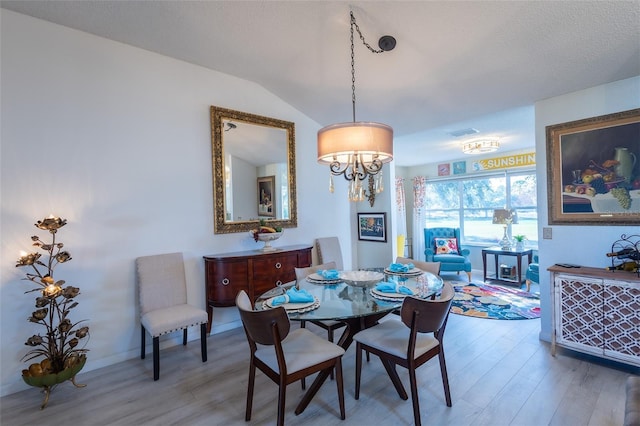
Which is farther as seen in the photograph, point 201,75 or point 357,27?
point 201,75

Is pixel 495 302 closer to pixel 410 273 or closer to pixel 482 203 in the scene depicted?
pixel 410 273

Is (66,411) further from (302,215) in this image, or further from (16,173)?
(302,215)

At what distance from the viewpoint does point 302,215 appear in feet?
13.8

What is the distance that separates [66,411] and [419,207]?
261 inches

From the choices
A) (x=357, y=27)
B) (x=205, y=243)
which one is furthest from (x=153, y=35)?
(x=205, y=243)

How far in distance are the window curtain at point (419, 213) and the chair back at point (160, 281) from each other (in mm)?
5485

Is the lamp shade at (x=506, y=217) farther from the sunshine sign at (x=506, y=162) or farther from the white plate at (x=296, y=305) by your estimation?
the white plate at (x=296, y=305)

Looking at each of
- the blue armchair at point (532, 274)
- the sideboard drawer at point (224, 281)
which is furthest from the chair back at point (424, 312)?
the blue armchair at point (532, 274)

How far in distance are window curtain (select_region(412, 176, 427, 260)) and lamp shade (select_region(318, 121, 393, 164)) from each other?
203 inches

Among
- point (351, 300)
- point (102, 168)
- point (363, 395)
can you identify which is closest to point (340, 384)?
point (363, 395)

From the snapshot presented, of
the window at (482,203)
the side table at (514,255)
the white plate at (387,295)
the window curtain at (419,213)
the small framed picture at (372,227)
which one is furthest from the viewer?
the window curtain at (419,213)

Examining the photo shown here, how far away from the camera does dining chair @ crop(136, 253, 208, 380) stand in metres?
2.52

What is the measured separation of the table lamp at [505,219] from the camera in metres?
5.42

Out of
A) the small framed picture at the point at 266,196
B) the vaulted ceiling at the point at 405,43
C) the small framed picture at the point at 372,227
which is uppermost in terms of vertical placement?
the vaulted ceiling at the point at 405,43
